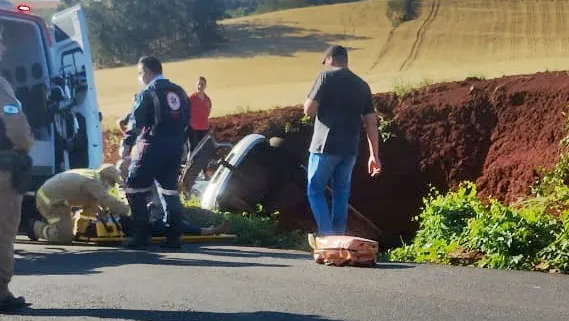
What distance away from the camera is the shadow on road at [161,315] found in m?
5.93

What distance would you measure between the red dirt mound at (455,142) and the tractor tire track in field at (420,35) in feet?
87.5

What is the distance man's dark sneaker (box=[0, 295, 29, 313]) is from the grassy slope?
26.4m

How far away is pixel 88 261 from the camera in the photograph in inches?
336

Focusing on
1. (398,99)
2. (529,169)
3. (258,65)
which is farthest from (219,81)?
(529,169)

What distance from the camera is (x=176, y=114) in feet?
31.1

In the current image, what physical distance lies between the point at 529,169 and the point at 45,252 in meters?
7.59

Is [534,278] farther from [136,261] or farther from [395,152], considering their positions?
[395,152]

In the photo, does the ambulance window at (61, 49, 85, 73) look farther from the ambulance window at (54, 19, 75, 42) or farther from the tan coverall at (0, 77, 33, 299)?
the tan coverall at (0, 77, 33, 299)

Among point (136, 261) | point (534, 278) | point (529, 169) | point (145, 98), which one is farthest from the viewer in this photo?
point (529, 169)

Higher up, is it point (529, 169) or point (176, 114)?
point (176, 114)

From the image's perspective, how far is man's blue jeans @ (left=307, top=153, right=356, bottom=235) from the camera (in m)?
8.77

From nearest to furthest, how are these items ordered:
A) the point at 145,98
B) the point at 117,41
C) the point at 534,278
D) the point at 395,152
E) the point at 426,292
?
the point at 426,292 < the point at 534,278 < the point at 145,98 < the point at 395,152 < the point at 117,41

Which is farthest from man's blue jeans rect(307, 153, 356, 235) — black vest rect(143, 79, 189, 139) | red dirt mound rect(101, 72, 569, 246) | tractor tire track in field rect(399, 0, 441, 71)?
tractor tire track in field rect(399, 0, 441, 71)

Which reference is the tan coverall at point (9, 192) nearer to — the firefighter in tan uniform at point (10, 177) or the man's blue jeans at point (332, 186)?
the firefighter in tan uniform at point (10, 177)
